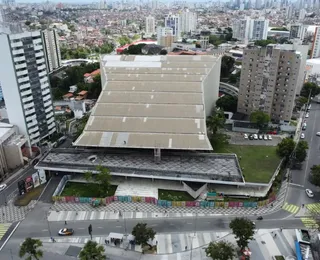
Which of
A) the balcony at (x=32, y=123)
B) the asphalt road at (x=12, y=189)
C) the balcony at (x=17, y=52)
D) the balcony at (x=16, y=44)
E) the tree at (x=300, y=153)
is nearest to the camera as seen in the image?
the asphalt road at (x=12, y=189)

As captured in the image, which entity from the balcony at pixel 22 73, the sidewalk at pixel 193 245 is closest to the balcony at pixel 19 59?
the balcony at pixel 22 73

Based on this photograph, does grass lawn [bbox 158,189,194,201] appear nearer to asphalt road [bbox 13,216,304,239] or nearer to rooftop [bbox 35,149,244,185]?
rooftop [bbox 35,149,244,185]

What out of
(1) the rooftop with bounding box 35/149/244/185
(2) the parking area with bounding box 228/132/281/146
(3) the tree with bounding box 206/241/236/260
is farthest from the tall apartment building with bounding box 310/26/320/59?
(3) the tree with bounding box 206/241/236/260

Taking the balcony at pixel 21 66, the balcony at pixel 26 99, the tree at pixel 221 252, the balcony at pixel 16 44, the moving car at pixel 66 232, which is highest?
the balcony at pixel 16 44

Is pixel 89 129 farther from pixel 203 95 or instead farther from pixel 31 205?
pixel 203 95

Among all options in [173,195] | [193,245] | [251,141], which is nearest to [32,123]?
[173,195]

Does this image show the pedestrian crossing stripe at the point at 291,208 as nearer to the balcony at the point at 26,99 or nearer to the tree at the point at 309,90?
the balcony at the point at 26,99
